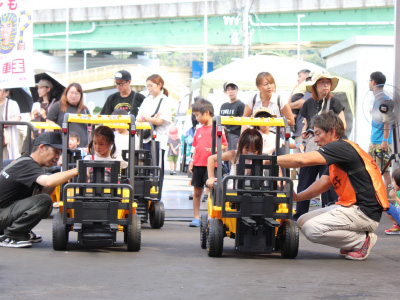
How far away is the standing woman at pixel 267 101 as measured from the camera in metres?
10.1

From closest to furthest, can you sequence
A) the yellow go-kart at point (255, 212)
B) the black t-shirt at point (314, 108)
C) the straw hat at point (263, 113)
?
the yellow go-kart at point (255, 212)
the straw hat at point (263, 113)
the black t-shirt at point (314, 108)

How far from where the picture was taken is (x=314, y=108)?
10492mm

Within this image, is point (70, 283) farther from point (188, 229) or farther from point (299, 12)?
point (299, 12)

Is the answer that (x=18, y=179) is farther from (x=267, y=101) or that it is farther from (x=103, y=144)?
(x=267, y=101)

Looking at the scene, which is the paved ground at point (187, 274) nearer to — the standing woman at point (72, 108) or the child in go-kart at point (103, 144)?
the child in go-kart at point (103, 144)

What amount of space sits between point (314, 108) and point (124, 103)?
116 inches

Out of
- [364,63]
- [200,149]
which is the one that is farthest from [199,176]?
[364,63]

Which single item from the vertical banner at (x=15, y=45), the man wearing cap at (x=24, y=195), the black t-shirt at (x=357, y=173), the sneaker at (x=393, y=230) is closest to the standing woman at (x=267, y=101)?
the sneaker at (x=393, y=230)

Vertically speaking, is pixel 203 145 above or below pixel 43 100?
below

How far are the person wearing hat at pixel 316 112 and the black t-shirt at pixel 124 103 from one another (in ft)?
8.61

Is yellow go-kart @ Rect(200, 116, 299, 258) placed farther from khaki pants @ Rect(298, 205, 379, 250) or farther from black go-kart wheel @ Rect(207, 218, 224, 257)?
khaki pants @ Rect(298, 205, 379, 250)

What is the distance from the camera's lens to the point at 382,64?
2228 centimetres

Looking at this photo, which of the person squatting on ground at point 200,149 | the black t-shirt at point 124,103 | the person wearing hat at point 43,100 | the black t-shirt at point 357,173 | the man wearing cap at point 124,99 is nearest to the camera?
the black t-shirt at point 357,173

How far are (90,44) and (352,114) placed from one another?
174ft
